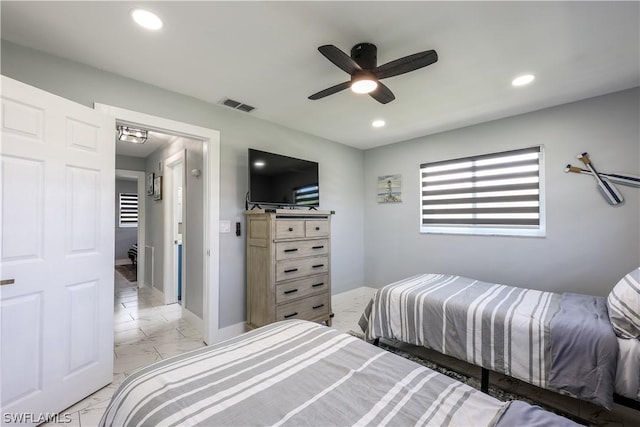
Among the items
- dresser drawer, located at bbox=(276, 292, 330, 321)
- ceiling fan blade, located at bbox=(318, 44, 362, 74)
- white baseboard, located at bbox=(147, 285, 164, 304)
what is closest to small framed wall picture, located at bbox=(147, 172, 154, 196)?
white baseboard, located at bbox=(147, 285, 164, 304)

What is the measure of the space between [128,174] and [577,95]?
6.52 metres

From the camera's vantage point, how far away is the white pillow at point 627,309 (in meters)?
1.58

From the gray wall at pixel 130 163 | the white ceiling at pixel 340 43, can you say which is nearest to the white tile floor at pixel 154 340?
the gray wall at pixel 130 163

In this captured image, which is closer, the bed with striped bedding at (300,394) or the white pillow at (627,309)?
the bed with striped bedding at (300,394)

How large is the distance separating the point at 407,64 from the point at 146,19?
5.29ft

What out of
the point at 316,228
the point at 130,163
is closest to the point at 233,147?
the point at 316,228

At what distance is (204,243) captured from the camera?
2877mm

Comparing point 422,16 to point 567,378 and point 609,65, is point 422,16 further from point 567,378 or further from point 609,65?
point 567,378

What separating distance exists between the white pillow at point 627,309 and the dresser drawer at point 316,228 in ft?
7.86

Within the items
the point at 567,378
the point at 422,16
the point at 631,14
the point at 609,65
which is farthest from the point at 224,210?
the point at 609,65

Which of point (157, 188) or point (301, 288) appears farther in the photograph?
point (157, 188)

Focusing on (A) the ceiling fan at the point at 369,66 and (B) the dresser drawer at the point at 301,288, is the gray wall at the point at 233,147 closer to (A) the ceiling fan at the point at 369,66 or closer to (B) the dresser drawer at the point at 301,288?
(B) the dresser drawer at the point at 301,288

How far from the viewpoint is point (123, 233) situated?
8102mm

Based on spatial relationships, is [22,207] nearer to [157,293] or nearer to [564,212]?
[157,293]
